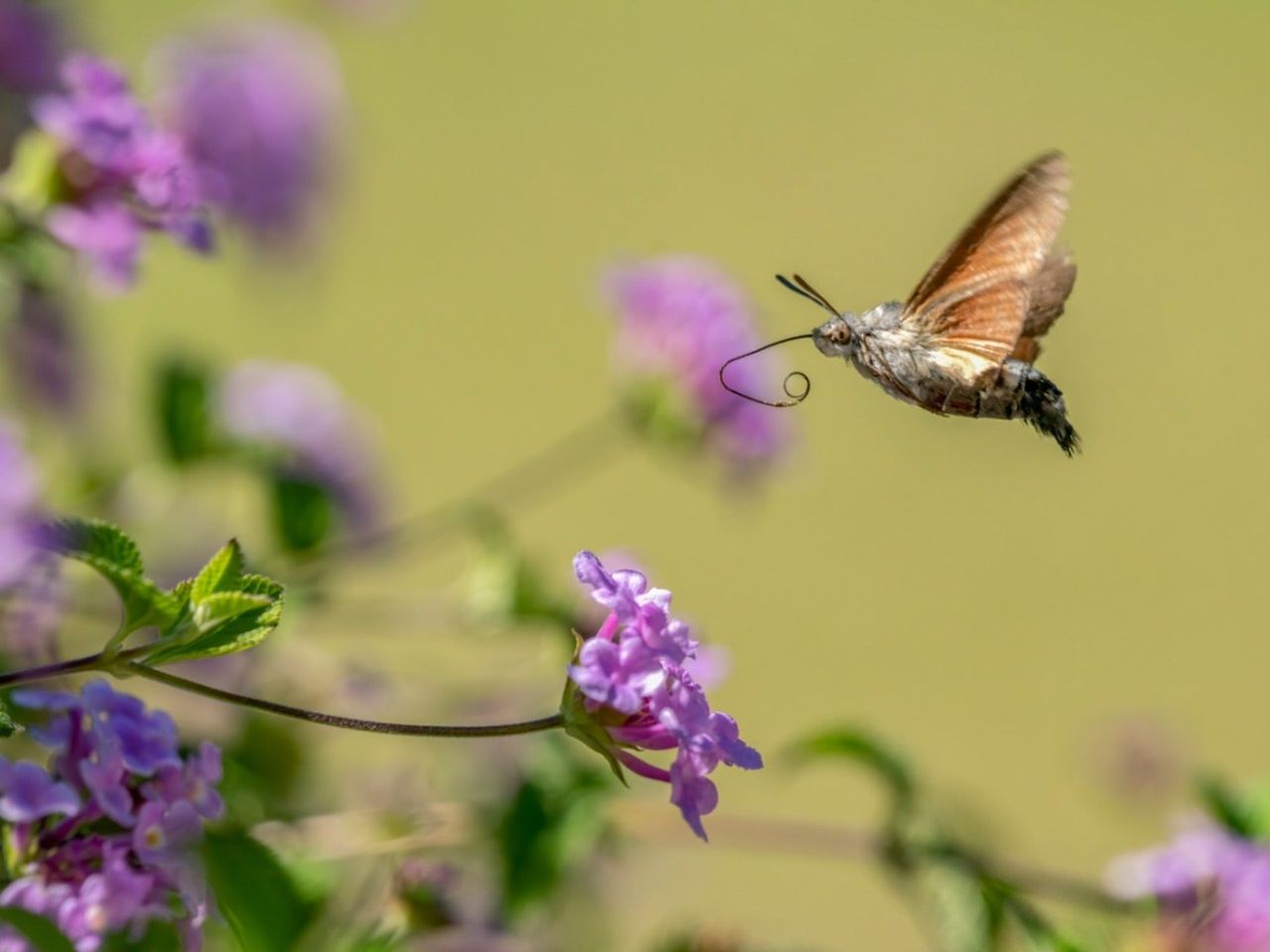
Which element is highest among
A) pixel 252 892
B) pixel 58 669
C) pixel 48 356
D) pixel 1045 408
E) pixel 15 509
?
pixel 1045 408

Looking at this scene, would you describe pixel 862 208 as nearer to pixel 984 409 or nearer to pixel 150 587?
pixel 984 409

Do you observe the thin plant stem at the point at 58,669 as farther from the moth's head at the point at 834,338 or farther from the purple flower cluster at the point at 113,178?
the moth's head at the point at 834,338

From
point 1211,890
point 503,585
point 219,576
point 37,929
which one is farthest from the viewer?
point 503,585

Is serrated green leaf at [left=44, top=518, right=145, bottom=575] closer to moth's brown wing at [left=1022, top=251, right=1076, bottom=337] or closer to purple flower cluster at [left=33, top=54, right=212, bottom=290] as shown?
purple flower cluster at [left=33, top=54, right=212, bottom=290]

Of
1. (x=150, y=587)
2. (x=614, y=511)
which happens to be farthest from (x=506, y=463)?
(x=150, y=587)

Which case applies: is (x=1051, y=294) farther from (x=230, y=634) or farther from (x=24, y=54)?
(x=24, y=54)

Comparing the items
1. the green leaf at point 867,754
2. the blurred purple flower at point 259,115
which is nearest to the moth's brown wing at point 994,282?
the green leaf at point 867,754

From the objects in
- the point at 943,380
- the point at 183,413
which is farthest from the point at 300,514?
the point at 943,380
